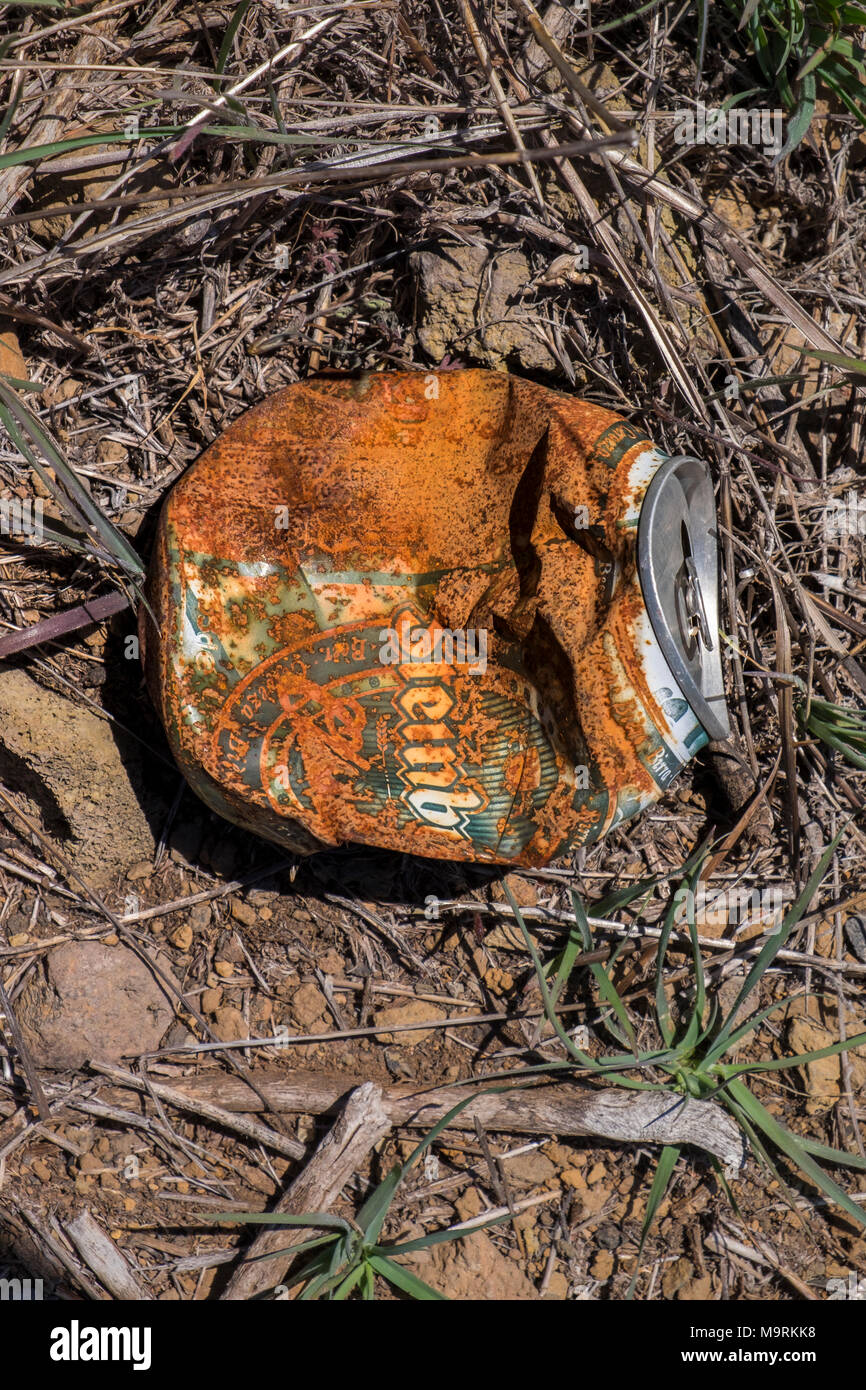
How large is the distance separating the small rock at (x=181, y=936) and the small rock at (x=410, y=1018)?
1.46 ft

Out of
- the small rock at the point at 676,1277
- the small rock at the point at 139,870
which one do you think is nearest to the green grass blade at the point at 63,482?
the small rock at the point at 139,870

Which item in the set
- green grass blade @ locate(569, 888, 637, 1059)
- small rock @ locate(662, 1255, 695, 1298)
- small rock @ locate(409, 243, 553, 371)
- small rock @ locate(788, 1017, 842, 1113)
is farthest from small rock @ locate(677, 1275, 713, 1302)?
small rock @ locate(409, 243, 553, 371)

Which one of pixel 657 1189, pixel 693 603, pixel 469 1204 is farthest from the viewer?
pixel 469 1204

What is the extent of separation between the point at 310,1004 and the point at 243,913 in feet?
0.81

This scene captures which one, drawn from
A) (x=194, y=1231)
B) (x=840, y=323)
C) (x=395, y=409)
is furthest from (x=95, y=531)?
(x=840, y=323)

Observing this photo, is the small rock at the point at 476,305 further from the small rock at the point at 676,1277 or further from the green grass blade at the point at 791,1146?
the small rock at the point at 676,1277

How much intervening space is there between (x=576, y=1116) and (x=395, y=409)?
4.83ft

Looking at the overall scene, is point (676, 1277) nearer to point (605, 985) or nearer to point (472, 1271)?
point (472, 1271)

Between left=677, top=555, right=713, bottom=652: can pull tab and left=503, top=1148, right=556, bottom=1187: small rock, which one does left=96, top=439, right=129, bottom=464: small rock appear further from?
left=503, top=1148, right=556, bottom=1187: small rock

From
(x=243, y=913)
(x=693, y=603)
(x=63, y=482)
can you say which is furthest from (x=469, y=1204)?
(x=63, y=482)

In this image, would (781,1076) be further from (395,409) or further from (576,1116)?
(395,409)

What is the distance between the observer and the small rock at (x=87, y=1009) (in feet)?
6.85

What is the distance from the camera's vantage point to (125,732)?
6.89 ft

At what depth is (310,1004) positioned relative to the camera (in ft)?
7.18
